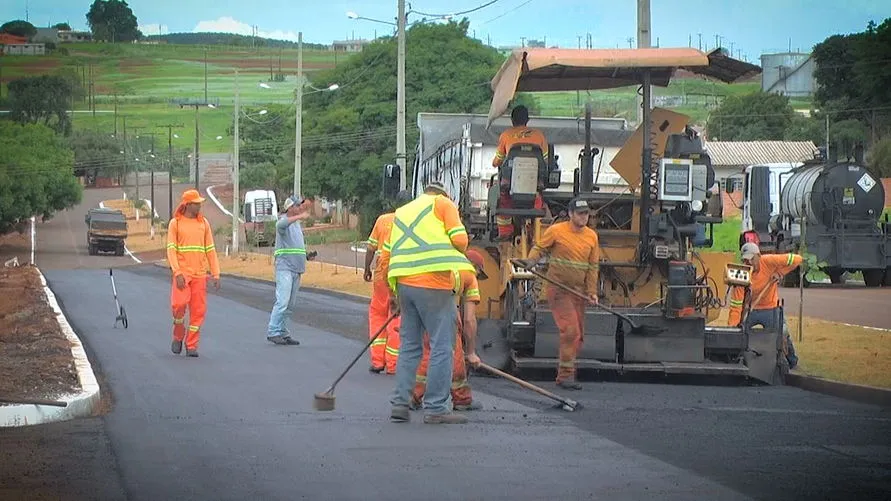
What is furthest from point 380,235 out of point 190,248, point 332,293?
point 332,293

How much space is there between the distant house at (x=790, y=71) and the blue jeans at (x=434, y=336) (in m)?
7.39

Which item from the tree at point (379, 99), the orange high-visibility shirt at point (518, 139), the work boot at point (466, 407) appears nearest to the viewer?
the work boot at point (466, 407)

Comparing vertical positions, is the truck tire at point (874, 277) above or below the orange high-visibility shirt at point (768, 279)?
below

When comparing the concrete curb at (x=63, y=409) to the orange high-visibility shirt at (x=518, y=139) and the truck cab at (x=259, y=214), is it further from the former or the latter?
the truck cab at (x=259, y=214)

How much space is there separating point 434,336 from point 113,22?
303 cm

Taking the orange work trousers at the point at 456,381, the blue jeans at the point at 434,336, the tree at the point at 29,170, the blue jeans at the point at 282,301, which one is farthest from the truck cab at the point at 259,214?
the blue jeans at the point at 434,336

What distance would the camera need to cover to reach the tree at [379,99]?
176 ft

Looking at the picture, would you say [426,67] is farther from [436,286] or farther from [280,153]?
[436,286]

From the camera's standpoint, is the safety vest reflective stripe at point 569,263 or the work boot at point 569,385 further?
the safety vest reflective stripe at point 569,263

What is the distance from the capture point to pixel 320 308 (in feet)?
82.0

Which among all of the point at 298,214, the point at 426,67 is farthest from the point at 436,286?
the point at 426,67

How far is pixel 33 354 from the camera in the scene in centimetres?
1411

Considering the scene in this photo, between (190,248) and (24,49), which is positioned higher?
(24,49)

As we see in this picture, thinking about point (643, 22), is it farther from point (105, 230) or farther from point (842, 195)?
point (105, 230)
